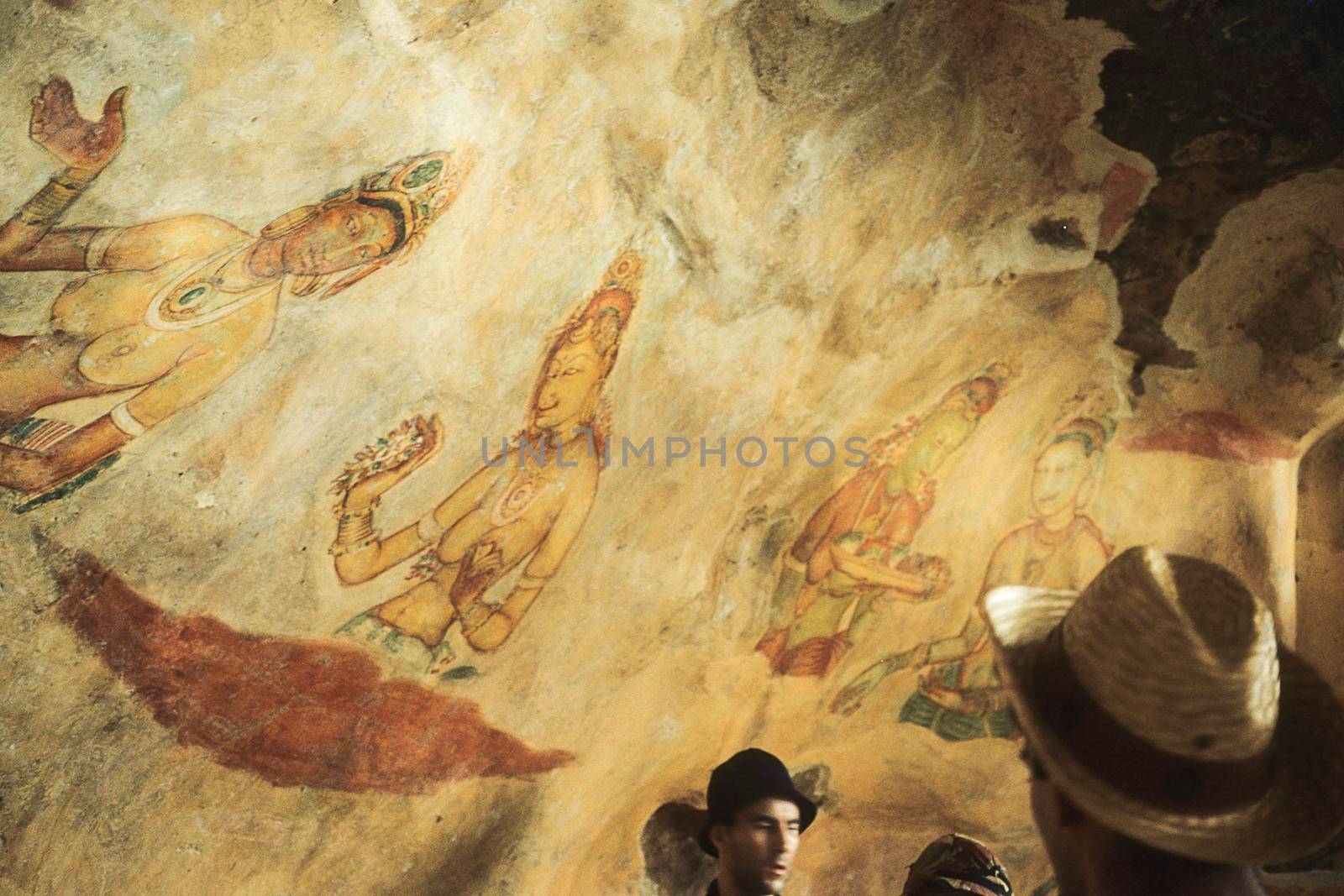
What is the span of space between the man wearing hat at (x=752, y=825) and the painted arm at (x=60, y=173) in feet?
8.64

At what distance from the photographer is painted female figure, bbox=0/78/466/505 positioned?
3193 millimetres

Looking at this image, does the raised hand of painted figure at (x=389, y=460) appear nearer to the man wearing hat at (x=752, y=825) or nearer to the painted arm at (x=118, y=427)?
the painted arm at (x=118, y=427)

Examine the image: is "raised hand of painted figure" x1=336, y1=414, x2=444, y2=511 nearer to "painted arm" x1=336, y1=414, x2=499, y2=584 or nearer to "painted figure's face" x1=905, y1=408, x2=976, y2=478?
"painted arm" x1=336, y1=414, x2=499, y2=584

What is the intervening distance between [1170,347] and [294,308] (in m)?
4.64

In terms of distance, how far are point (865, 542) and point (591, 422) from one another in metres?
1.85

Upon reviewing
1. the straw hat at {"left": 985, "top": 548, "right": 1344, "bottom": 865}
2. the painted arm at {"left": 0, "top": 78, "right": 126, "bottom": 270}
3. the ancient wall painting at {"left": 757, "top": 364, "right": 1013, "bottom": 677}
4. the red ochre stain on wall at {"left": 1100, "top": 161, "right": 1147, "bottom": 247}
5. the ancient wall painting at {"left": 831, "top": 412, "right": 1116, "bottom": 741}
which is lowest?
the ancient wall painting at {"left": 831, "top": 412, "right": 1116, "bottom": 741}

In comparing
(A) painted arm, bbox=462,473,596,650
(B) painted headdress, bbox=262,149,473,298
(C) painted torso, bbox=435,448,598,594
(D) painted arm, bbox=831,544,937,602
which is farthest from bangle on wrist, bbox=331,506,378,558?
(D) painted arm, bbox=831,544,937,602

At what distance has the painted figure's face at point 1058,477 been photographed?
243 inches

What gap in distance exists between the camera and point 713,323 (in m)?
4.89

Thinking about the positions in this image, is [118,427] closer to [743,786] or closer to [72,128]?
[72,128]

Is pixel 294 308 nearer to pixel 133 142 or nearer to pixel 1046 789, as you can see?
pixel 133 142

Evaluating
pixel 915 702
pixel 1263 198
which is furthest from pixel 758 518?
pixel 1263 198

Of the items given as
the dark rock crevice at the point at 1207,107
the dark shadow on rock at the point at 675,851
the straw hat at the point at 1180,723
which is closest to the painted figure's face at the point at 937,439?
the dark rock crevice at the point at 1207,107

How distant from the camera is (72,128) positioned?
314 cm
